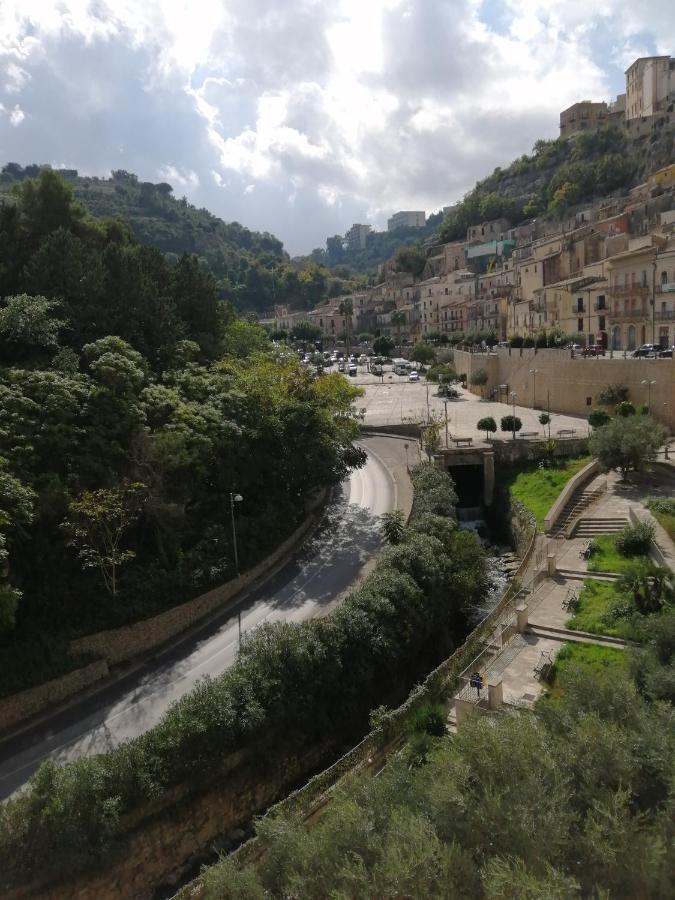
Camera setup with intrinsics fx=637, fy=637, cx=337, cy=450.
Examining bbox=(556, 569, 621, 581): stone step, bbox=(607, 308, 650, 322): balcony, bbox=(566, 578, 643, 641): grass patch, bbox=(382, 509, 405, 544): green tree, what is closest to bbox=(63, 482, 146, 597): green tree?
bbox=(382, 509, 405, 544): green tree

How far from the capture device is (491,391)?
50062 millimetres

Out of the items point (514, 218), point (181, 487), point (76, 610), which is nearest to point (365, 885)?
point (76, 610)

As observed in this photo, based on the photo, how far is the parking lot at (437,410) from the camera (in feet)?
126

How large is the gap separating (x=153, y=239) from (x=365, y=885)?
143116 millimetres

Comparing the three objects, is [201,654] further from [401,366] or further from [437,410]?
[401,366]

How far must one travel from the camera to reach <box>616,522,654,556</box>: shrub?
71.9 ft

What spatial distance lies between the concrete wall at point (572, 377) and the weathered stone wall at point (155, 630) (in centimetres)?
2369

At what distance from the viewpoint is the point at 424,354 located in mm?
72500

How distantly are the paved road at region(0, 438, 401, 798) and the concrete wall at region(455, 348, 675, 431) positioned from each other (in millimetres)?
15757

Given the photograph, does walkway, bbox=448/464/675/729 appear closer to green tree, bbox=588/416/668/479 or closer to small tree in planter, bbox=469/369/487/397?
green tree, bbox=588/416/668/479

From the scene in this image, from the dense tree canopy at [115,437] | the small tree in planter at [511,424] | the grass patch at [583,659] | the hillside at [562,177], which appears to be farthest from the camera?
the hillside at [562,177]

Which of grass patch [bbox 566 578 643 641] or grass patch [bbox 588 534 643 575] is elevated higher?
grass patch [bbox 588 534 643 575]

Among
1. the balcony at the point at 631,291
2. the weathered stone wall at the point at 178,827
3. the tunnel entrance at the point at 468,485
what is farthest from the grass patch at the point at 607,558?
the balcony at the point at 631,291

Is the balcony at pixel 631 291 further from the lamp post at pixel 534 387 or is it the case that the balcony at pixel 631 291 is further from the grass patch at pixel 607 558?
the grass patch at pixel 607 558
